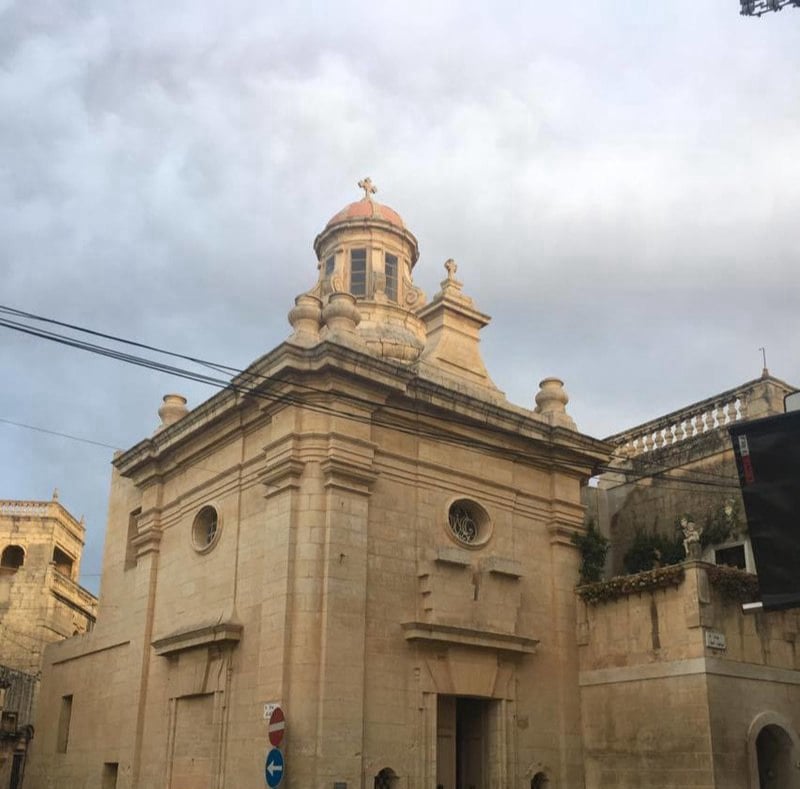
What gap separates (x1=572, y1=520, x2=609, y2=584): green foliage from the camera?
21172 mm

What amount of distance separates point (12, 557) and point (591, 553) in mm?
39310

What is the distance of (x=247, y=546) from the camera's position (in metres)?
18.9

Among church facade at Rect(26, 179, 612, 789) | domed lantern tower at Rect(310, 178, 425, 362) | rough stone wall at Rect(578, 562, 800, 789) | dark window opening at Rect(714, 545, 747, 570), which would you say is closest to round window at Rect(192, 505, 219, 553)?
church facade at Rect(26, 179, 612, 789)

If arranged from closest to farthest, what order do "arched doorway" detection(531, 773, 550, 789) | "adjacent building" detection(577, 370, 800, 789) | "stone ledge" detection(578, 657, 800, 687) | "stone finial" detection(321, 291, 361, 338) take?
"adjacent building" detection(577, 370, 800, 789) < "stone ledge" detection(578, 657, 800, 687) < "stone finial" detection(321, 291, 361, 338) < "arched doorway" detection(531, 773, 550, 789)

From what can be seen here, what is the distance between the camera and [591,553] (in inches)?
843

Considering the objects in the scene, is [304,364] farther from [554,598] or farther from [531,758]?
[531,758]

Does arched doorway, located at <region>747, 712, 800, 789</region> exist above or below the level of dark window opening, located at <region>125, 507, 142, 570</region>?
below

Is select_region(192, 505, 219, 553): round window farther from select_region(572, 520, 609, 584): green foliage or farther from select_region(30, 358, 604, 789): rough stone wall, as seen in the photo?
select_region(572, 520, 609, 584): green foliage

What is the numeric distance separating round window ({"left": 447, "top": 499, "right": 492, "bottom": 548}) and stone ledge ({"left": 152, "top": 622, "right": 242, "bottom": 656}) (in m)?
4.79

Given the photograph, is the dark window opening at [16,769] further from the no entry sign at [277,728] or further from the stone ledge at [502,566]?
the no entry sign at [277,728]

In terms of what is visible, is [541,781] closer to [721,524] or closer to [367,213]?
[721,524]

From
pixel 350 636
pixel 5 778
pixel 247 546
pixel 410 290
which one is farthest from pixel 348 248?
pixel 5 778

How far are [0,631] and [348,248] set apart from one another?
32.1m

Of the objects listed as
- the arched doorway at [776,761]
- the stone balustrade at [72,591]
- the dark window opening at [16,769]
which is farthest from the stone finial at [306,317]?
the stone balustrade at [72,591]
